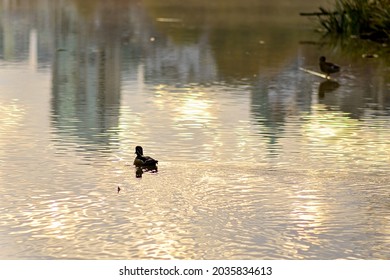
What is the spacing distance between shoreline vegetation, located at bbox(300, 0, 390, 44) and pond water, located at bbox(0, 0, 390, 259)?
1917 mm

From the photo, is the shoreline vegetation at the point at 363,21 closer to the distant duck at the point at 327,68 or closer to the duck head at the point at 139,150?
the distant duck at the point at 327,68

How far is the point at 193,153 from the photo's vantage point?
47.0ft

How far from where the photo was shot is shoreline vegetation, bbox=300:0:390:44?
99.9 feet

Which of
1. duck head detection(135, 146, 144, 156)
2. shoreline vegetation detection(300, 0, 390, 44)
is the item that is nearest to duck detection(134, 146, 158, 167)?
duck head detection(135, 146, 144, 156)

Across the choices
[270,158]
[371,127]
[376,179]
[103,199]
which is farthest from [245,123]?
[103,199]

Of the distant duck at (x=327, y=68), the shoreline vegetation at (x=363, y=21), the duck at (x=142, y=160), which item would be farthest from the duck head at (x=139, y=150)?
the shoreline vegetation at (x=363, y=21)

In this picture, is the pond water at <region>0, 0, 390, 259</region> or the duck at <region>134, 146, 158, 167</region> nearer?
the pond water at <region>0, 0, 390, 259</region>

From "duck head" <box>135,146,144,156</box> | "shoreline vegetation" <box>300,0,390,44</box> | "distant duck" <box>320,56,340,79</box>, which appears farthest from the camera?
"shoreline vegetation" <box>300,0,390,44</box>

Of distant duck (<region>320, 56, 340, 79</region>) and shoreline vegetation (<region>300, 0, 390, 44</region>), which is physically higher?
shoreline vegetation (<region>300, 0, 390, 44</region>)

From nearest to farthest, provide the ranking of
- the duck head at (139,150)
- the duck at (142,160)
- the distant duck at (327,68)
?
1. the duck at (142,160)
2. the duck head at (139,150)
3. the distant duck at (327,68)

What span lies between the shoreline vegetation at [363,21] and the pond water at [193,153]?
6.29ft

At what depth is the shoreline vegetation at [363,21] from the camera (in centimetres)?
3044

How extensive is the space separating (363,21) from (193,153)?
60.5ft

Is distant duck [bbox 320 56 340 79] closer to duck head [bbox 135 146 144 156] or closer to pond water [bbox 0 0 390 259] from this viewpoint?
pond water [bbox 0 0 390 259]
